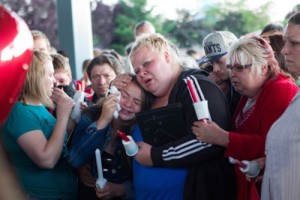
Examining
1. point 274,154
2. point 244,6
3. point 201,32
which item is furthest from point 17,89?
point 244,6

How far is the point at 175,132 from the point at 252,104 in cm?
44

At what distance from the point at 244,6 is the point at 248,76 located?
86.4 ft

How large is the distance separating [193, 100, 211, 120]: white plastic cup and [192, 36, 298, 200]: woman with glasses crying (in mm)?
33

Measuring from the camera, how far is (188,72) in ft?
8.60

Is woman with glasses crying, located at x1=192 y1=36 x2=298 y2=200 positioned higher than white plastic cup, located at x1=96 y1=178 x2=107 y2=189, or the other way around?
woman with glasses crying, located at x1=192 y1=36 x2=298 y2=200

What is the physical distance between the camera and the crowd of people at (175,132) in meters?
2.42

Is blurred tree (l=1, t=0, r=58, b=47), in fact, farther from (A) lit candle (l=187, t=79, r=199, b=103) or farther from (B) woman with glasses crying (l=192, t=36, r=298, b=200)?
(A) lit candle (l=187, t=79, r=199, b=103)

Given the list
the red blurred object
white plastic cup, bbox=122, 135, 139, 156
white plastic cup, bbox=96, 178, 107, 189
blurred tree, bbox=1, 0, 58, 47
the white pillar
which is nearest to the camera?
the red blurred object

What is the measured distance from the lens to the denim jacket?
114 inches

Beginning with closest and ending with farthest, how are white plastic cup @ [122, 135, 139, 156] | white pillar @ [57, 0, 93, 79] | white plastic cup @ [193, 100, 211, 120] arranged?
white plastic cup @ [193, 100, 211, 120] < white plastic cup @ [122, 135, 139, 156] < white pillar @ [57, 0, 93, 79]

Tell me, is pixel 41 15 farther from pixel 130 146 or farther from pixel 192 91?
pixel 192 91

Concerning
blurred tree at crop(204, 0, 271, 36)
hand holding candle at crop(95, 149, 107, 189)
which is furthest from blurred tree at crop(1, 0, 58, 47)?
hand holding candle at crop(95, 149, 107, 189)

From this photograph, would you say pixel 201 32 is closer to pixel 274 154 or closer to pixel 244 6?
pixel 244 6

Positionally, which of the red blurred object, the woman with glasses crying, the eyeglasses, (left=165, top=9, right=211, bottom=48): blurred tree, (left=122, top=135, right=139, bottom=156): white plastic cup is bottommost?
(left=165, top=9, right=211, bottom=48): blurred tree
